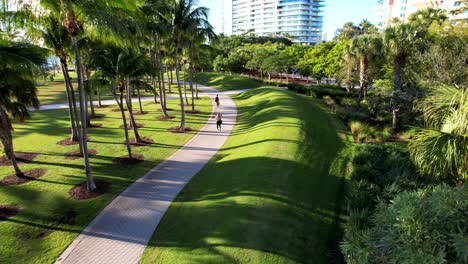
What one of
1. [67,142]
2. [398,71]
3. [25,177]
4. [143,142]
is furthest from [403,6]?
[25,177]

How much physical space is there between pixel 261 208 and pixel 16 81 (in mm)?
12273

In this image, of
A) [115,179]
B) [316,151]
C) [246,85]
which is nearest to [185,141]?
[115,179]

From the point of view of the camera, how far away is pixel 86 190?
11.9 meters

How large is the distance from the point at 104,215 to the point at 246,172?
6.27 metres

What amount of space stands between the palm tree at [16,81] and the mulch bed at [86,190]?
140 inches

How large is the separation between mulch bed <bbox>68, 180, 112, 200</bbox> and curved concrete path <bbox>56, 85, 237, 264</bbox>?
1009mm

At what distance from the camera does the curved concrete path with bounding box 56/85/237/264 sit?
8.22 m

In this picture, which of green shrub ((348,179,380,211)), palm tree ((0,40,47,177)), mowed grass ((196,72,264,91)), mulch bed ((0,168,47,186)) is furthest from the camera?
mowed grass ((196,72,264,91))

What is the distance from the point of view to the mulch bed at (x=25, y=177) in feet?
41.1

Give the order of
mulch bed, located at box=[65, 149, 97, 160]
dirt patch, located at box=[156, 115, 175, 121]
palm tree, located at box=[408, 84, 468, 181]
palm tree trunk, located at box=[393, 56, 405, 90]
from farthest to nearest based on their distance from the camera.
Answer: dirt patch, located at box=[156, 115, 175, 121] → palm tree trunk, located at box=[393, 56, 405, 90] → mulch bed, located at box=[65, 149, 97, 160] → palm tree, located at box=[408, 84, 468, 181]

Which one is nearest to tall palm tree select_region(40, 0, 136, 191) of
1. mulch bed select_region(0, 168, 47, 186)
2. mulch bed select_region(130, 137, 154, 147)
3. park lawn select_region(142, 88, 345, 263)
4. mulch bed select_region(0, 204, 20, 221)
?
park lawn select_region(142, 88, 345, 263)

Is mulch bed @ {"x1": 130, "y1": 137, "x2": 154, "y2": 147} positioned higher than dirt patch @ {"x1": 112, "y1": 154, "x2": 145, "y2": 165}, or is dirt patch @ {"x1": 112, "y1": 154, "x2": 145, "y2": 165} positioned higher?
mulch bed @ {"x1": 130, "y1": 137, "x2": 154, "y2": 147}

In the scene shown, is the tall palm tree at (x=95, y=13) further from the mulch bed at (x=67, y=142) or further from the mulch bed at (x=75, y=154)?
the mulch bed at (x=67, y=142)

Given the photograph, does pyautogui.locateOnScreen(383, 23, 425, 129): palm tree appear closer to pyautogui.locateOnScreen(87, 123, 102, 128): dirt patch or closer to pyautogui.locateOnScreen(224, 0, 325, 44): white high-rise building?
pyautogui.locateOnScreen(87, 123, 102, 128): dirt patch
